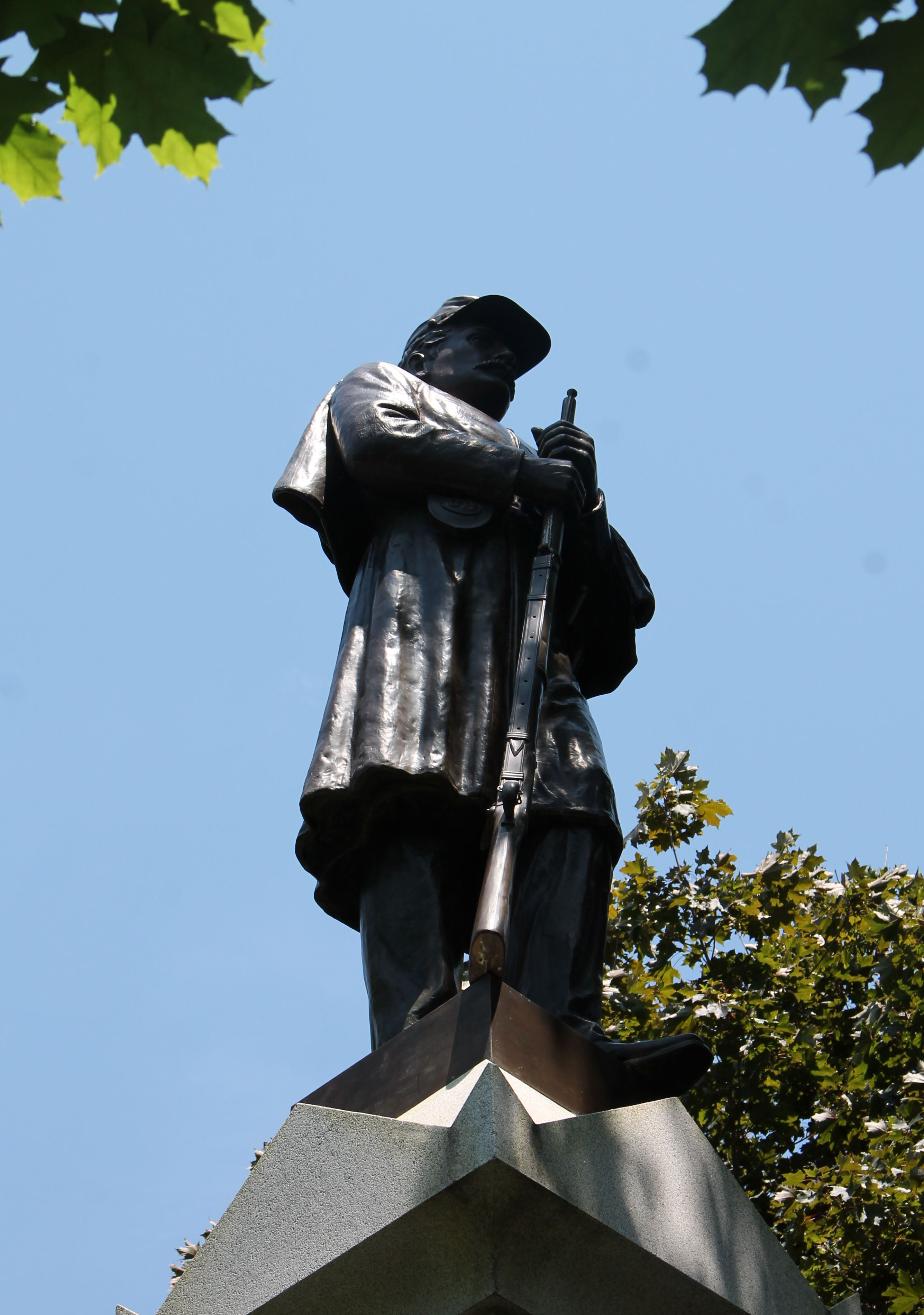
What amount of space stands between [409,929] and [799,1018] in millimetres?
6507

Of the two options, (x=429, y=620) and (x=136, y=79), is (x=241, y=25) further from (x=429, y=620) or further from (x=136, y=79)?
(x=429, y=620)

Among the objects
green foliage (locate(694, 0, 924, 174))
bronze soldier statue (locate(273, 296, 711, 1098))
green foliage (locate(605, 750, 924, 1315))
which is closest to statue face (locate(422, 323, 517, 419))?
bronze soldier statue (locate(273, 296, 711, 1098))

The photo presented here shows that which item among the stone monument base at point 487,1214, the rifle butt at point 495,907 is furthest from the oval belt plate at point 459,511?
the stone monument base at point 487,1214

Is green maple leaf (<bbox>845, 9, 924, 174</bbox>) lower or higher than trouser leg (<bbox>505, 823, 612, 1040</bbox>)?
higher

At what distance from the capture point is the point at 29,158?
428 centimetres

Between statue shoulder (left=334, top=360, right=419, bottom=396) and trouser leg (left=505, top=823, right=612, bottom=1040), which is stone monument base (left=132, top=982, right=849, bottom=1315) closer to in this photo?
trouser leg (left=505, top=823, right=612, bottom=1040)

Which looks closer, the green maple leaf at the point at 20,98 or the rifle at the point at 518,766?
the green maple leaf at the point at 20,98

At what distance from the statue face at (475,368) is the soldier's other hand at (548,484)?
86 cm

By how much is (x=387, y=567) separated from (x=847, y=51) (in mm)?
2732

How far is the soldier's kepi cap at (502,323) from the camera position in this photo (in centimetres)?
723

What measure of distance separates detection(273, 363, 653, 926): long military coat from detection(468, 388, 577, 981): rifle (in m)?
0.15

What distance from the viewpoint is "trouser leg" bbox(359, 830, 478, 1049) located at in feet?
17.7

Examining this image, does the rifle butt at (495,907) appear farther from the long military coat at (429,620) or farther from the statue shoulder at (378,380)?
the statue shoulder at (378,380)

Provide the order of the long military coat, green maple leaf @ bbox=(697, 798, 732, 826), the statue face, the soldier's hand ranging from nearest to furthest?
the long military coat → the soldier's hand → the statue face → green maple leaf @ bbox=(697, 798, 732, 826)
